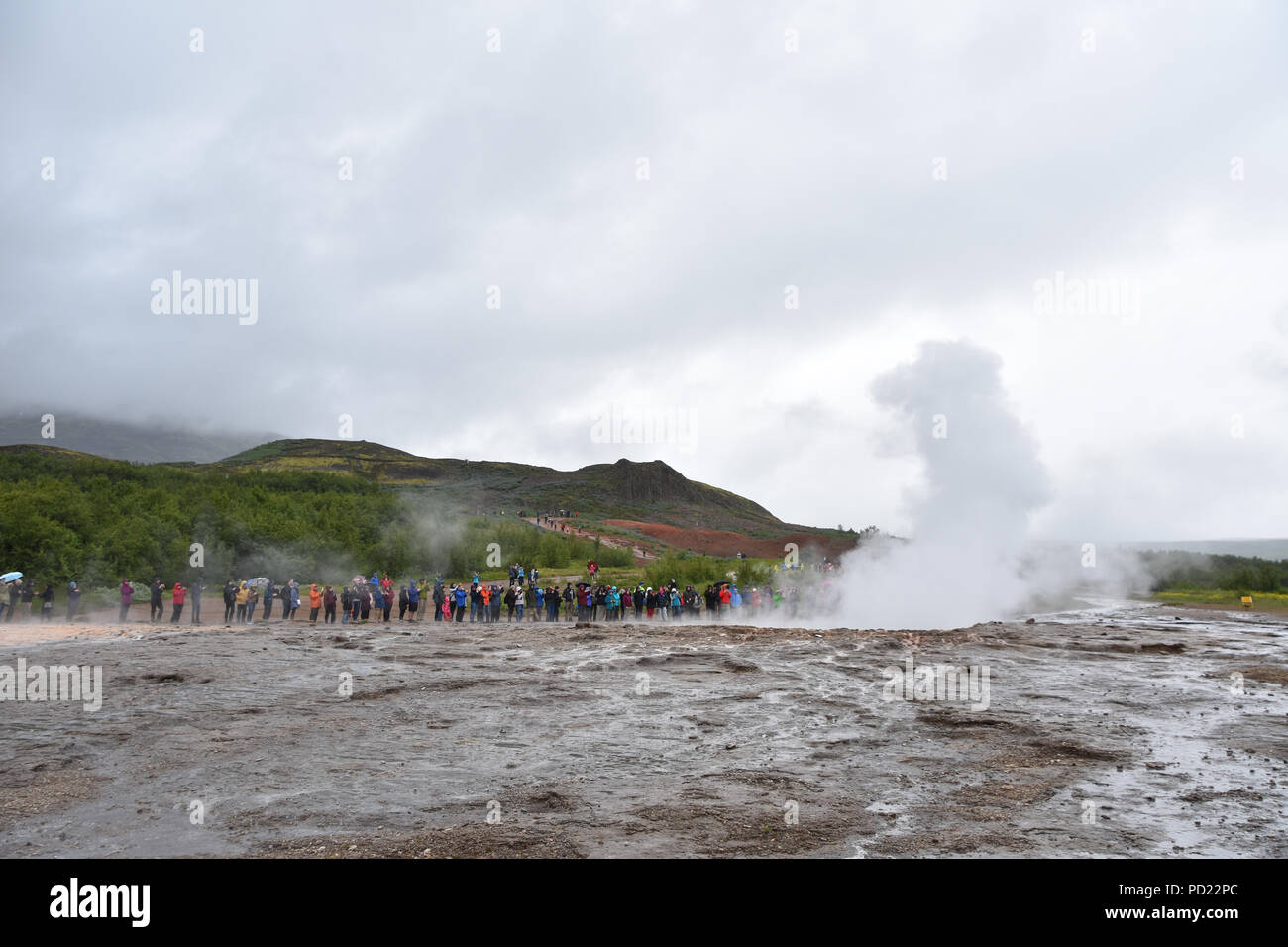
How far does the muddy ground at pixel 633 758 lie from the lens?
7.35m

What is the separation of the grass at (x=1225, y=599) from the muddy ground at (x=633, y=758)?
24831mm

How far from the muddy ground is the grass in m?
24.8

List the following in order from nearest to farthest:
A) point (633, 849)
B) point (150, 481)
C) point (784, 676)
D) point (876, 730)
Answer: point (633, 849) < point (876, 730) < point (784, 676) < point (150, 481)

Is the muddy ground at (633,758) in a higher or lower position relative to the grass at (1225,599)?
higher

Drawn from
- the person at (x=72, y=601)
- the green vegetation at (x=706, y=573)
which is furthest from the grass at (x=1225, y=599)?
the person at (x=72, y=601)

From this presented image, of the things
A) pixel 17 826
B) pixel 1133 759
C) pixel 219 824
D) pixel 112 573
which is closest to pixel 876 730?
pixel 1133 759

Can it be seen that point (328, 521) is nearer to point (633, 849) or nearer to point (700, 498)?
point (633, 849)

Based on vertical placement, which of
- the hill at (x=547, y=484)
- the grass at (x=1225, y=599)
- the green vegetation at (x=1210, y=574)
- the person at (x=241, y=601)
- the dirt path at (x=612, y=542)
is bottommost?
the grass at (x=1225, y=599)

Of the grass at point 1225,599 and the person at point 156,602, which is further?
the grass at point 1225,599

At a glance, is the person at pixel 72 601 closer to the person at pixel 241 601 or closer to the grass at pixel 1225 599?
the person at pixel 241 601

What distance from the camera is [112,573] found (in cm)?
3500

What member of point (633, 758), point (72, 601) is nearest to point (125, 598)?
point (72, 601)

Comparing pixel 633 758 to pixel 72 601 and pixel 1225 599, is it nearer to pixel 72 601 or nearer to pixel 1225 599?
pixel 72 601

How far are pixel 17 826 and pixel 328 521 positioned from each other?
143 feet
